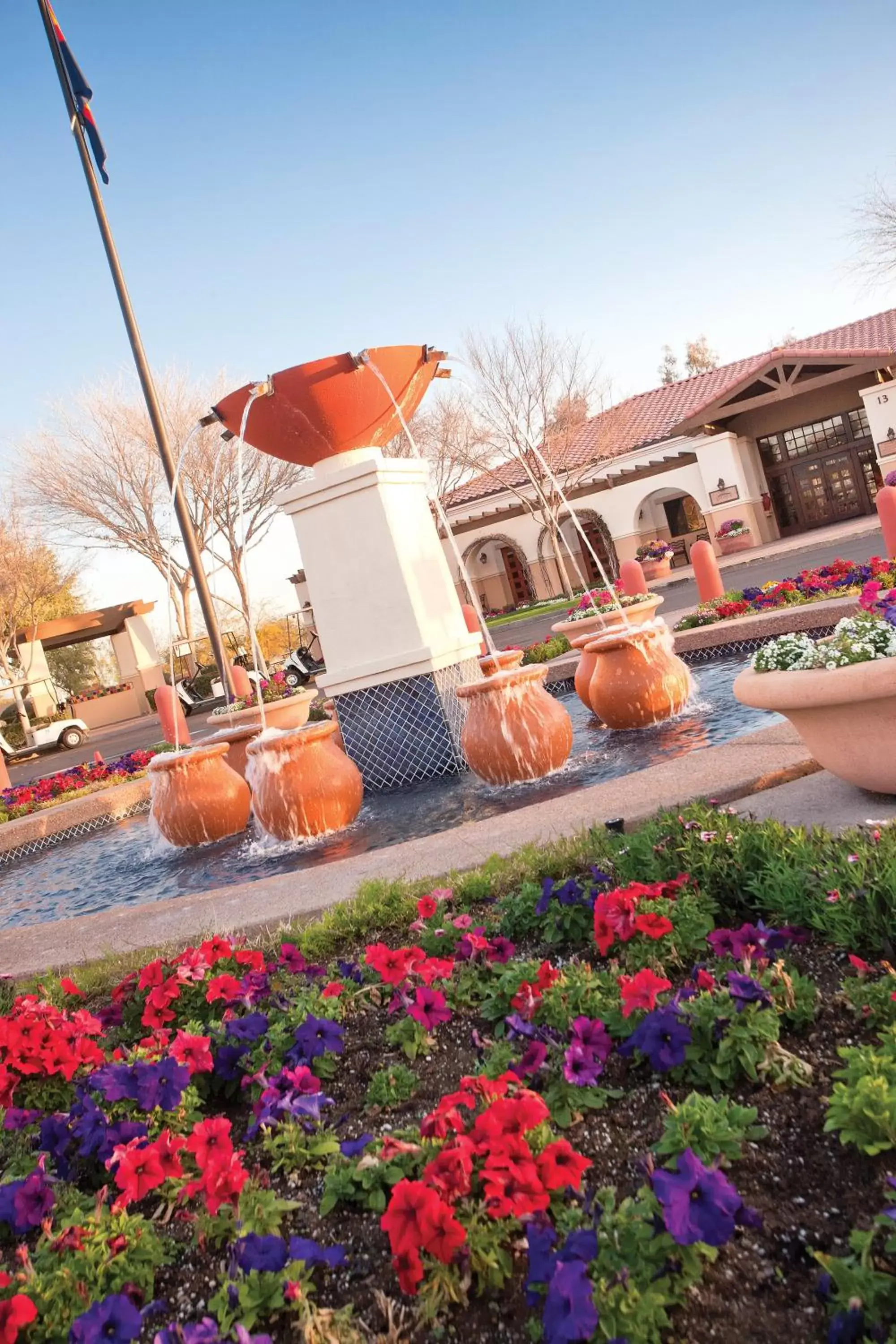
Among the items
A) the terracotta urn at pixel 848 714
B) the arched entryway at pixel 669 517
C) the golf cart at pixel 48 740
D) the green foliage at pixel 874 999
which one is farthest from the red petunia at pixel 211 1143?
the arched entryway at pixel 669 517

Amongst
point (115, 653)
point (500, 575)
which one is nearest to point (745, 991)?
point (500, 575)

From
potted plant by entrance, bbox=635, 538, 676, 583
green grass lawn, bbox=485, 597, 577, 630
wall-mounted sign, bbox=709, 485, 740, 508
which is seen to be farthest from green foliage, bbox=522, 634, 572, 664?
wall-mounted sign, bbox=709, 485, 740, 508

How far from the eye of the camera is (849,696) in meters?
2.83

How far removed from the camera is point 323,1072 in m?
2.29

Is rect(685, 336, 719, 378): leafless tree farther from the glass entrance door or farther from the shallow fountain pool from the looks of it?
the shallow fountain pool

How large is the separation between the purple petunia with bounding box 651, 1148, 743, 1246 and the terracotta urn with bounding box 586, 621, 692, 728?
4893mm

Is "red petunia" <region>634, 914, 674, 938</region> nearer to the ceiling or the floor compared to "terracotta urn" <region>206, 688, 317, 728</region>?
nearer to the floor

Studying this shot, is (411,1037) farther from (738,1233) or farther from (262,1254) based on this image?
(738,1233)

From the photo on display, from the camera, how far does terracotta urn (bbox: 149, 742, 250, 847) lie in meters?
6.33

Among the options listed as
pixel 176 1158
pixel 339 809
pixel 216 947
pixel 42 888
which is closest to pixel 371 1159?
pixel 176 1158

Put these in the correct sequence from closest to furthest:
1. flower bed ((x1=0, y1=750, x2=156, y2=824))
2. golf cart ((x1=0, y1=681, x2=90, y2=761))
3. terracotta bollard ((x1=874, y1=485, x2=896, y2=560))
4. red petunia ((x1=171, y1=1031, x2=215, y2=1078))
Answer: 1. red petunia ((x1=171, y1=1031, x2=215, y2=1078))
2. terracotta bollard ((x1=874, y1=485, x2=896, y2=560))
3. flower bed ((x1=0, y1=750, x2=156, y2=824))
4. golf cart ((x1=0, y1=681, x2=90, y2=761))

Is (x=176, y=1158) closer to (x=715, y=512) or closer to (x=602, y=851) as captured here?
(x=602, y=851)

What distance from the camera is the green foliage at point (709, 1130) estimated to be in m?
1.57

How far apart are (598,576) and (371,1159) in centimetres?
3482
